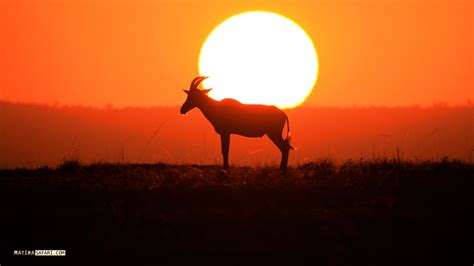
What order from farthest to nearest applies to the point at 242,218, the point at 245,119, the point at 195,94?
1. the point at 195,94
2. the point at 245,119
3. the point at 242,218

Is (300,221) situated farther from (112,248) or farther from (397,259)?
(112,248)

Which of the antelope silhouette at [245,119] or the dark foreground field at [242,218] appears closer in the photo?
the dark foreground field at [242,218]

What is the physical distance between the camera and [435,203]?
42.4ft

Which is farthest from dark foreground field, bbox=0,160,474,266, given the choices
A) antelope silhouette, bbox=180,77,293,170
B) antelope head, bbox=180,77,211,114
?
antelope head, bbox=180,77,211,114

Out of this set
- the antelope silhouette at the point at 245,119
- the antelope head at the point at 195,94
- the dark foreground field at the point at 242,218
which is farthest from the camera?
the antelope head at the point at 195,94

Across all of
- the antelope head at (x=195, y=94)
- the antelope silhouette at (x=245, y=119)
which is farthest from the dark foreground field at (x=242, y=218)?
the antelope head at (x=195, y=94)

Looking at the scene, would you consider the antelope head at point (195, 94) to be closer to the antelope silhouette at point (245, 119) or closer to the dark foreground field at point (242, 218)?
the antelope silhouette at point (245, 119)

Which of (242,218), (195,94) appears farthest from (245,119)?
(242,218)

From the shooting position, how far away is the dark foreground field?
412 inches

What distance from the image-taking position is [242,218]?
11.6 m

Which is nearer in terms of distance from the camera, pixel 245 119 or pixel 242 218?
pixel 242 218

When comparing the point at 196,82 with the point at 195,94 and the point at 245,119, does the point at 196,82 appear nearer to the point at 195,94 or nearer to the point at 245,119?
the point at 195,94

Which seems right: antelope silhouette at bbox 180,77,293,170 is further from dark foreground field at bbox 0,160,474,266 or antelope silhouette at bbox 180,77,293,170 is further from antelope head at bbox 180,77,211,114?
dark foreground field at bbox 0,160,474,266

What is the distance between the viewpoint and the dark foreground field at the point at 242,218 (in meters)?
10.5
